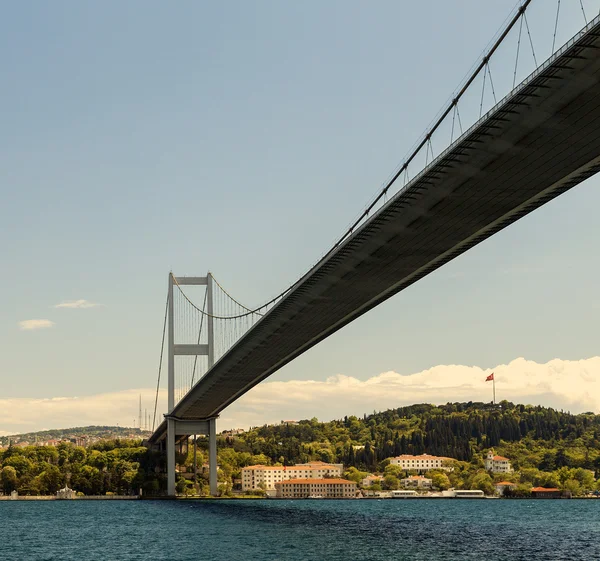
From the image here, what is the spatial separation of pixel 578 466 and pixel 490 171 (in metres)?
141

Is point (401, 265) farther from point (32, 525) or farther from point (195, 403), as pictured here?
point (195, 403)

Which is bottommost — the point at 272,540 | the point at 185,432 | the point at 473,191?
the point at 272,540

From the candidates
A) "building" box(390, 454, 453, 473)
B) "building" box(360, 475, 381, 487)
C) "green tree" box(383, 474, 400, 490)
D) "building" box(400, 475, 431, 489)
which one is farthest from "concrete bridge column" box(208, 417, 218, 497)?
"building" box(390, 454, 453, 473)

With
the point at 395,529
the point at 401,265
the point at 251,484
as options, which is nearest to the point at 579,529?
the point at 395,529

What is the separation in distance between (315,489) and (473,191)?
110m

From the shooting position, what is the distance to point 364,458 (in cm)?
17688

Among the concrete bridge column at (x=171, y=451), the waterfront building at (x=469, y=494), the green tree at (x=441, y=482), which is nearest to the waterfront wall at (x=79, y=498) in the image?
the concrete bridge column at (x=171, y=451)

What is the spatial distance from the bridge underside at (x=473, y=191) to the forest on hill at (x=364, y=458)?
54840 millimetres

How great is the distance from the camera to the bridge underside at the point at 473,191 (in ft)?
74.6

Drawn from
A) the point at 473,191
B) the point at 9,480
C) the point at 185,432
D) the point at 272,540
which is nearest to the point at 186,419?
the point at 185,432

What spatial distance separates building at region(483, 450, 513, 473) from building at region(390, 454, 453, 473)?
26.1 ft

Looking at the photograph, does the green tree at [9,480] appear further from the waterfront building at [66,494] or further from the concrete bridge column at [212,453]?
the concrete bridge column at [212,453]

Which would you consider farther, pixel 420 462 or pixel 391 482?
pixel 420 462

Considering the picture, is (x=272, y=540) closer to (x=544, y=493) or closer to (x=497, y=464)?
(x=544, y=493)
